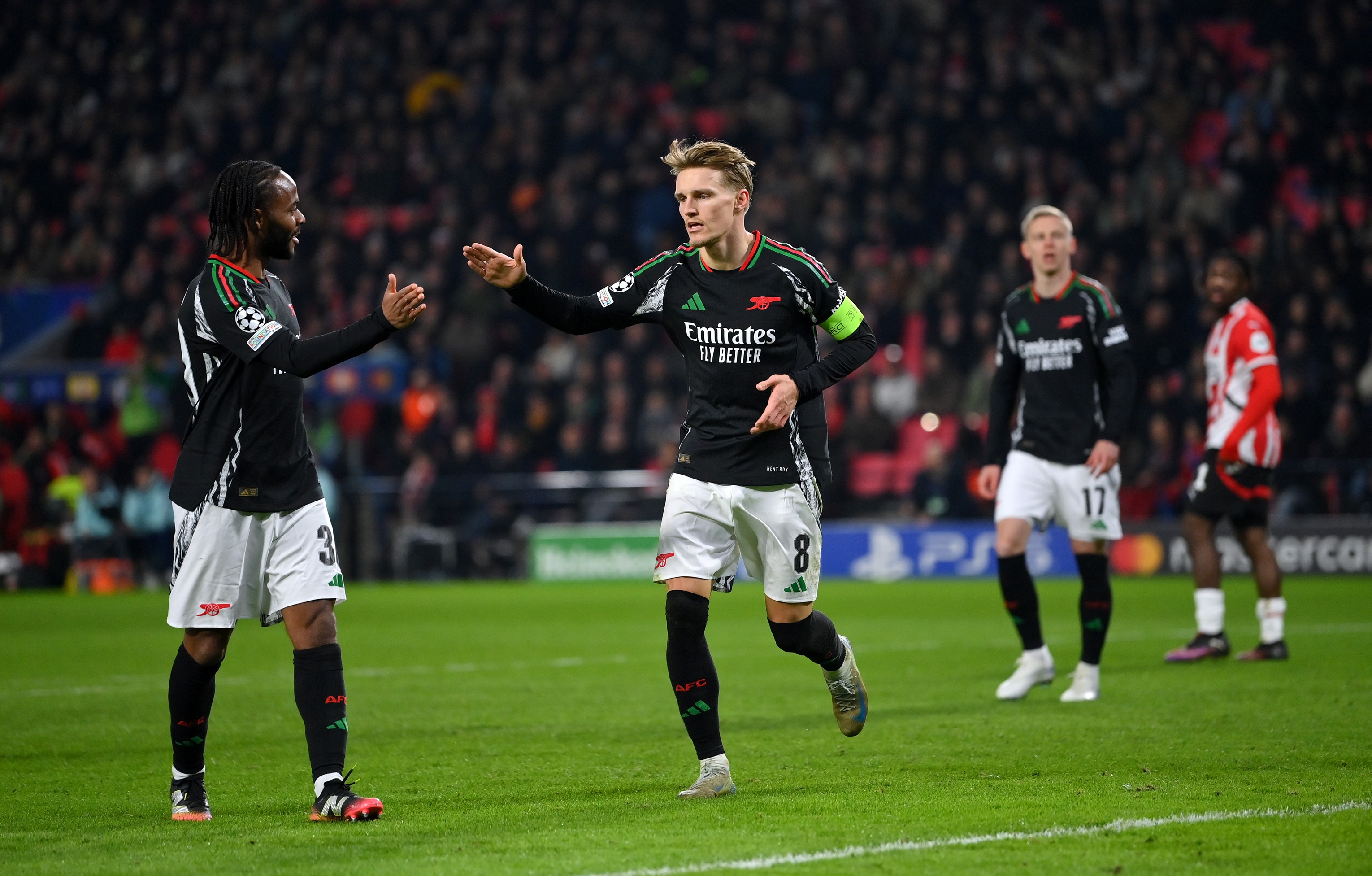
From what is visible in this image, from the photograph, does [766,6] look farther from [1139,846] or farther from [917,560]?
[1139,846]

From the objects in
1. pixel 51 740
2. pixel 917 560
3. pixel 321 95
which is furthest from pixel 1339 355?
pixel 321 95

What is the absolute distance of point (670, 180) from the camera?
23844 millimetres

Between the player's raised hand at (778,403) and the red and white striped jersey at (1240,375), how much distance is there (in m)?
5.15

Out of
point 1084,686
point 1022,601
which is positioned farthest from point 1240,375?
point 1084,686

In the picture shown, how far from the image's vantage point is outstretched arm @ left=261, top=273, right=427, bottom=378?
505 centimetres

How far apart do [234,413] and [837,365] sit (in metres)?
2.10

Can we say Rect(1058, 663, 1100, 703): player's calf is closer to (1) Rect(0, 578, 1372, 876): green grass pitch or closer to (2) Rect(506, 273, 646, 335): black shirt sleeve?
(1) Rect(0, 578, 1372, 876): green grass pitch

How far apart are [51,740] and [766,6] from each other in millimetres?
20244

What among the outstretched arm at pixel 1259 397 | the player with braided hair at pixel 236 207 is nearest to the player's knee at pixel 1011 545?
the outstretched arm at pixel 1259 397

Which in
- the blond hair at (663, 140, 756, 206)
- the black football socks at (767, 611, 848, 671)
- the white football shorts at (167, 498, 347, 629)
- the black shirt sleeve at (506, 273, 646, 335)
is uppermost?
the blond hair at (663, 140, 756, 206)

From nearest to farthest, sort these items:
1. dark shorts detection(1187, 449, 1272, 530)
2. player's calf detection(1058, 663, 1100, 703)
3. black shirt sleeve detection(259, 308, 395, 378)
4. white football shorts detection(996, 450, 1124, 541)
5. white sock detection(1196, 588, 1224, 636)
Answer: black shirt sleeve detection(259, 308, 395, 378) → player's calf detection(1058, 663, 1100, 703) → white football shorts detection(996, 450, 1124, 541) → white sock detection(1196, 588, 1224, 636) → dark shorts detection(1187, 449, 1272, 530)

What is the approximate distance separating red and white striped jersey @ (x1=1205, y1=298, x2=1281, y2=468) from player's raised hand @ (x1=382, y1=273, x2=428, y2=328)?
631 centimetres

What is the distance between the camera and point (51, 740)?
745cm

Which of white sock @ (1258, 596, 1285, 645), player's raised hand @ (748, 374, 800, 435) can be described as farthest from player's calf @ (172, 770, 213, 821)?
white sock @ (1258, 596, 1285, 645)
